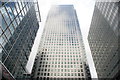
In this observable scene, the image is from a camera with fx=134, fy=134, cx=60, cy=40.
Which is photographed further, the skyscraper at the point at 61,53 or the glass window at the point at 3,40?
the skyscraper at the point at 61,53

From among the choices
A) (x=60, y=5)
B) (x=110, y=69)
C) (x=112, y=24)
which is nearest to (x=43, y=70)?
(x=110, y=69)

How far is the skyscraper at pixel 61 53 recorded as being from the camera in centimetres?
8309

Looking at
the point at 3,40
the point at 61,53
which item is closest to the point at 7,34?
the point at 3,40

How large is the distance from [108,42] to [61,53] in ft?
152

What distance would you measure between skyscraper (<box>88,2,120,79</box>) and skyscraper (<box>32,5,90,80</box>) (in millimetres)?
20807

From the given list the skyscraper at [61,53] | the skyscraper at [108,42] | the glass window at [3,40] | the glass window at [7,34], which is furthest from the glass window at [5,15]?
the skyscraper at [61,53]

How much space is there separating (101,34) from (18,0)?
4437cm

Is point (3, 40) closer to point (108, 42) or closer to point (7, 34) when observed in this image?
point (7, 34)

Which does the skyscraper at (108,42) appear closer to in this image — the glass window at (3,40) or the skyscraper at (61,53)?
the skyscraper at (61,53)

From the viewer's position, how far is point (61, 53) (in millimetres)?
96875

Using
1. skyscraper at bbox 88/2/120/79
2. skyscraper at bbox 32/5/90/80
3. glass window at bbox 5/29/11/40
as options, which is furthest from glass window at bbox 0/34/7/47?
skyscraper at bbox 32/5/90/80

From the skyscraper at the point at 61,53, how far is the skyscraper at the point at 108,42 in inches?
819

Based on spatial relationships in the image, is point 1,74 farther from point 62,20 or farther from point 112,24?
point 62,20

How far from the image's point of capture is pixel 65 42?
353ft
